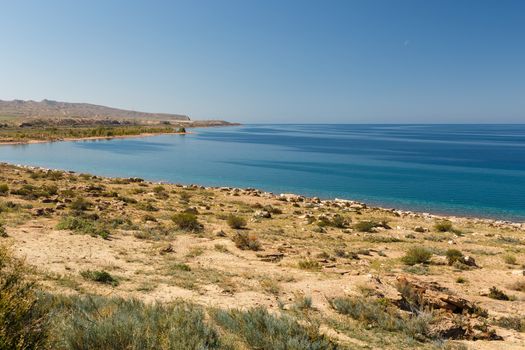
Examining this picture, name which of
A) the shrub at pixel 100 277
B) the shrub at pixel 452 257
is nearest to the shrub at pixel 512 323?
the shrub at pixel 452 257

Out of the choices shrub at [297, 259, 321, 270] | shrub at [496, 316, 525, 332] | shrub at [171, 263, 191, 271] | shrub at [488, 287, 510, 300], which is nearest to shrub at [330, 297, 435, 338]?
shrub at [496, 316, 525, 332]

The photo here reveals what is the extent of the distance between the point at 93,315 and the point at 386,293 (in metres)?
7.89

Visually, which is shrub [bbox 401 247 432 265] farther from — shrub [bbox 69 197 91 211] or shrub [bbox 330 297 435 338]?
shrub [bbox 69 197 91 211]

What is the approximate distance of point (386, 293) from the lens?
1072cm

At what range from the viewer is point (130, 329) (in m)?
5.78

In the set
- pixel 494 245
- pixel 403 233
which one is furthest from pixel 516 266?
pixel 403 233

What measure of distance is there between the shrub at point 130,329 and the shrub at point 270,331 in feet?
2.17

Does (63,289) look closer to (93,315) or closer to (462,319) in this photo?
(93,315)

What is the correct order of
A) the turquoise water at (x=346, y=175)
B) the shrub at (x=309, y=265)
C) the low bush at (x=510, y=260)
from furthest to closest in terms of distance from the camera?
the turquoise water at (x=346, y=175) → the low bush at (x=510, y=260) → the shrub at (x=309, y=265)

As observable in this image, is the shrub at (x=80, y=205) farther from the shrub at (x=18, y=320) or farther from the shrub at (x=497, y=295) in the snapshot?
the shrub at (x=497, y=295)

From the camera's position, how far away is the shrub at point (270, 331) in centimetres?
656

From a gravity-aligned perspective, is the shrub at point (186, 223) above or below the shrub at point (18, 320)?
below

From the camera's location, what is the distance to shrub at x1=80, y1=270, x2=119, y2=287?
10656 millimetres

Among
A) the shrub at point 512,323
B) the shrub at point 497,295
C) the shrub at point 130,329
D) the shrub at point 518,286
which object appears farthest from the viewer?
the shrub at point 518,286
